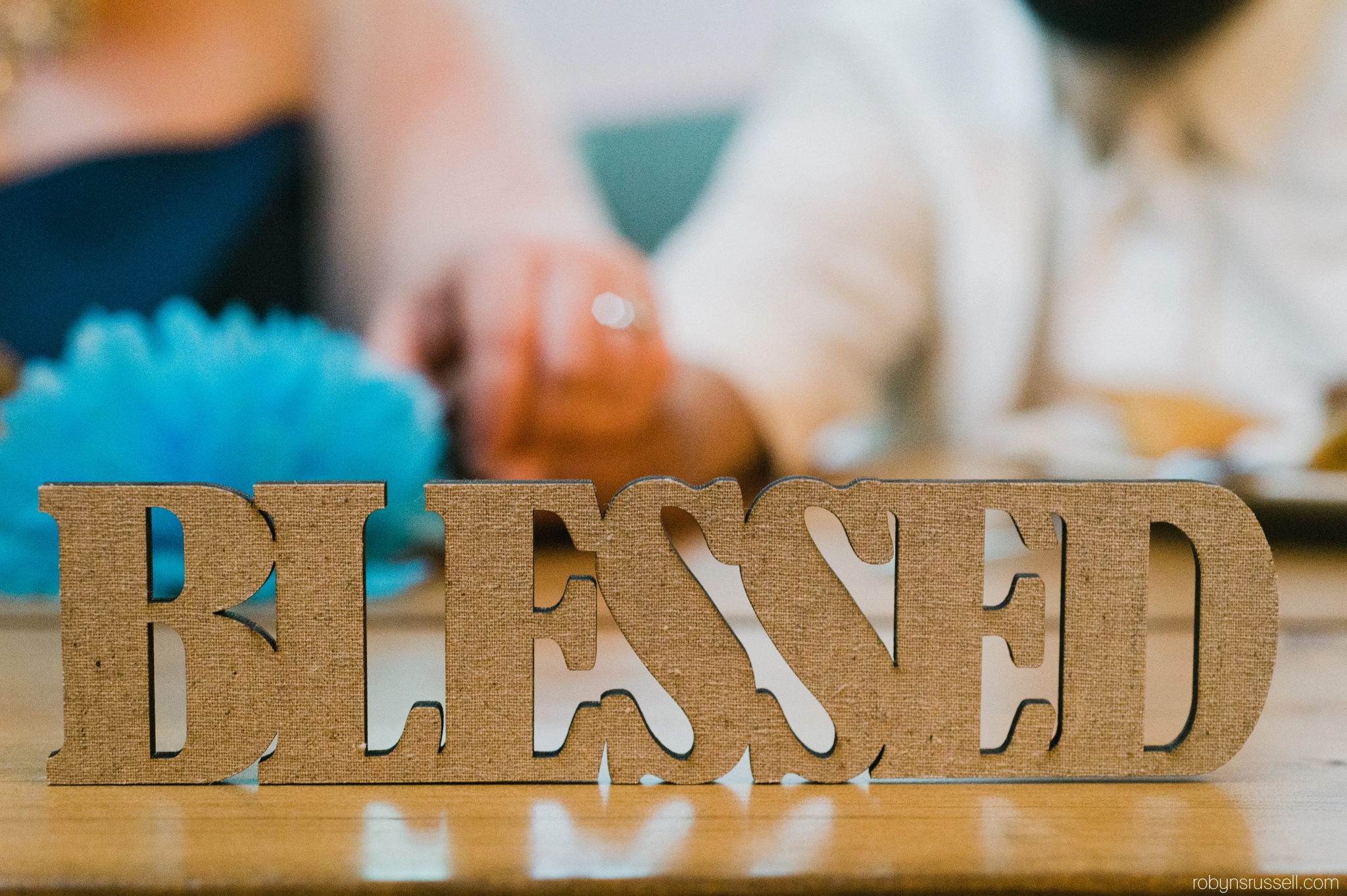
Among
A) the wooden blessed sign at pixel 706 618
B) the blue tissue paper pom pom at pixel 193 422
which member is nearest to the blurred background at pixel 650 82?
the blue tissue paper pom pom at pixel 193 422

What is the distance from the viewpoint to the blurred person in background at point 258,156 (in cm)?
81

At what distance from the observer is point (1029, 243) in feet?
3.42

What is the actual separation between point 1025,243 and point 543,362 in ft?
2.38

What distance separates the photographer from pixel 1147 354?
93cm

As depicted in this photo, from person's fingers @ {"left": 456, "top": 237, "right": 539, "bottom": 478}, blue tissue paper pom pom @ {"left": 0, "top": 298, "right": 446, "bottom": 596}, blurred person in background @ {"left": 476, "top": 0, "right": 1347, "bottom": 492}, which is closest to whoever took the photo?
blue tissue paper pom pom @ {"left": 0, "top": 298, "right": 446, "bottom": 596}

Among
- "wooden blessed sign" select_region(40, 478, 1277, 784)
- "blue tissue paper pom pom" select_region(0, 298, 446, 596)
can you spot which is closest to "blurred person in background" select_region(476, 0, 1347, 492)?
"blue tissue paper pom pom" select_region(0, 298, 446, 596)

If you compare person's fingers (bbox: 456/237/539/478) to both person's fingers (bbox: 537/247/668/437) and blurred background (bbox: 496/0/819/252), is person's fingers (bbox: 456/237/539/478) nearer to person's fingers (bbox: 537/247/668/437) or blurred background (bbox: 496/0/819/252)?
person's fingers (bbox: 537/247/668/437)

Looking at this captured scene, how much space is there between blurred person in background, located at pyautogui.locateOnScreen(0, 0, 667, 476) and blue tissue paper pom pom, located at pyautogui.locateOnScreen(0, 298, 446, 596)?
22 centimetres

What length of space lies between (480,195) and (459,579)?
2.18 feet

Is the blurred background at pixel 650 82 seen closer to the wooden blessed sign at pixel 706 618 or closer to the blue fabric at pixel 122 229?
the blue fabric at pixel 122 229

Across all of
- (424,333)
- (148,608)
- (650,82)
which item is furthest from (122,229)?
(650,82)

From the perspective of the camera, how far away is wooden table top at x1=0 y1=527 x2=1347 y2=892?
18 centimetres

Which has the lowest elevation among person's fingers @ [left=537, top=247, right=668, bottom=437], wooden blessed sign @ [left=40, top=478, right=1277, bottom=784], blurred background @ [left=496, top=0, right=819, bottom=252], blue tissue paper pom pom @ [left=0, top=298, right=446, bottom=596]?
wooden blessed sign @ [left=40, top=478, right=1277, bottom=784]

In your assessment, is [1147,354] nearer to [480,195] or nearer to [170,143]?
[480,195]
